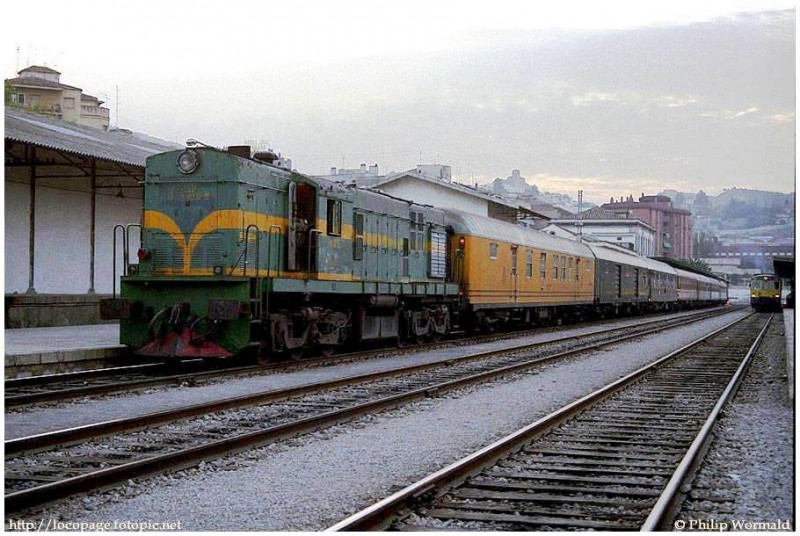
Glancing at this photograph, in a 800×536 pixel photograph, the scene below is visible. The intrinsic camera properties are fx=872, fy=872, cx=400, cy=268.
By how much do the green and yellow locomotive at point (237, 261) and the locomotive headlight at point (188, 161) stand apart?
2 centimetres

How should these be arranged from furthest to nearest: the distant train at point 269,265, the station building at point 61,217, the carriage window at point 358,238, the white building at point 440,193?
the white building at point 440,193 < the station building at point 61,217 < the carriage window at point 358,238 < the distant train at point 269,265

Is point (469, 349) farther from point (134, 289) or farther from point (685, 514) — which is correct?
point (685, 514)

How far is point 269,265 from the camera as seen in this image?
15.8 meters

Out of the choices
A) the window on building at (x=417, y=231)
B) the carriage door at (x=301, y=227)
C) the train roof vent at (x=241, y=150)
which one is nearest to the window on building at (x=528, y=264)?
the window on building at (x=417, y=231)

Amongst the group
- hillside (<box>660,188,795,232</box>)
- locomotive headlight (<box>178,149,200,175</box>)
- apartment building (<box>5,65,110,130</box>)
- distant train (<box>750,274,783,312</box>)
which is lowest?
distant train (<box>750,274,783,312</box>)

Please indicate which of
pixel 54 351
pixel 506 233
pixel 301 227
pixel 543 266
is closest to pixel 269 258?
pixel 301 227

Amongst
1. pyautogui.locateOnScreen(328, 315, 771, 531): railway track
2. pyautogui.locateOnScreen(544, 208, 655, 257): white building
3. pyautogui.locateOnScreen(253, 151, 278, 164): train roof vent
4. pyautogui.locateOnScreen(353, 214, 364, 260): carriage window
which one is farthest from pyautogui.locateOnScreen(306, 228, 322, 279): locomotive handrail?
pyautogui.locateOnScreen(544, 208, 655, 257): white building

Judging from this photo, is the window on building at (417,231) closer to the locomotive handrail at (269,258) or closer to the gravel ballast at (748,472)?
the locomotive handrail at (269,258)

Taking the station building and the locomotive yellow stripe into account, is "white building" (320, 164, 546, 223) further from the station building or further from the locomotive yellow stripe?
the locomotive yellow stripe

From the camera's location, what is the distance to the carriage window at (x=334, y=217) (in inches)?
690

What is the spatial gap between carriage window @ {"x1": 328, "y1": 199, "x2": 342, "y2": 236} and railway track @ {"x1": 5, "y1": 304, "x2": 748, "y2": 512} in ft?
12.7

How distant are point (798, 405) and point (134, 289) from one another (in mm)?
12028

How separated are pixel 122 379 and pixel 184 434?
531 cm

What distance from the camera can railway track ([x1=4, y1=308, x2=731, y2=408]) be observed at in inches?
464
